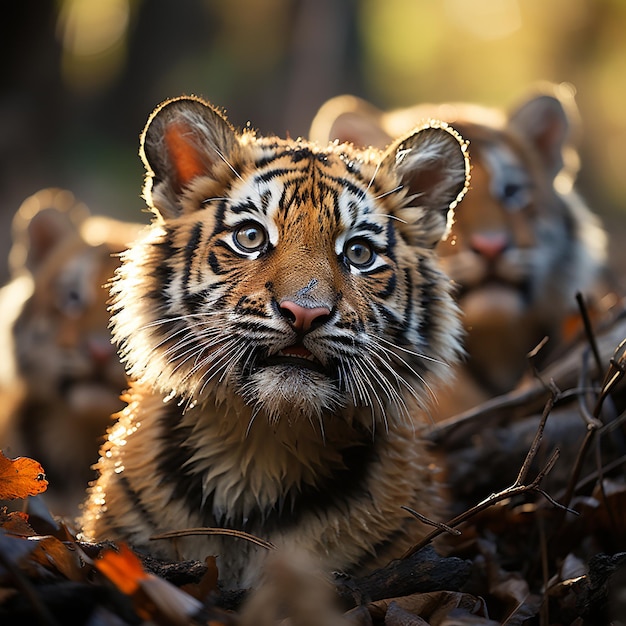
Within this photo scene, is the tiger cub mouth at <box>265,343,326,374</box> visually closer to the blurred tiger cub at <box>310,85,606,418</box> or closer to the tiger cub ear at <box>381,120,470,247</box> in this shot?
the tiger cub ear at <box>381,120,470,247</box>

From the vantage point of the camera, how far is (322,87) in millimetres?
15508

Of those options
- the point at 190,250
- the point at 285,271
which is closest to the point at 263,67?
the point at 190,250

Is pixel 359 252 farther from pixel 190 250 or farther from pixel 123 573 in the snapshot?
pixel 123 573

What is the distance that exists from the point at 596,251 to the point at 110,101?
10.1 meters

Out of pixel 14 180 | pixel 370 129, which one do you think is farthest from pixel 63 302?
pixel 14 180

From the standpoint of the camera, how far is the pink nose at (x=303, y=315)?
240cm

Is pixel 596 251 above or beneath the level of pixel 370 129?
beneath

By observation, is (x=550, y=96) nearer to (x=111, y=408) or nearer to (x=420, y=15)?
(x=111, y=408)

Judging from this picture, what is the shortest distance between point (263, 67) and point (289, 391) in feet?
51.7

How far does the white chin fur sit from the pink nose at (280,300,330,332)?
0.15m

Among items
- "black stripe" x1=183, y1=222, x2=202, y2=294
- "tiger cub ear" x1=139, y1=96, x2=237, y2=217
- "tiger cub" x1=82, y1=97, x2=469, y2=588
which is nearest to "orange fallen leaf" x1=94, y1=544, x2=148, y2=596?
"tiger cub" x1=82, y1=97, x2=469, y2=588

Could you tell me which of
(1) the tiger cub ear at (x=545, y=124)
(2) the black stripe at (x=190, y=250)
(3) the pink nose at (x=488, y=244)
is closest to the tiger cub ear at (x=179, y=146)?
(2) the black stripe at (x=190, y=250)

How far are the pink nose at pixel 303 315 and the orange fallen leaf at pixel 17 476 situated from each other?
2.59ft

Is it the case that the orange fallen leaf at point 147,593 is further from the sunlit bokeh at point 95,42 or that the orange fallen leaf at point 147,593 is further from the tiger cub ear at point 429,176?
the sunlit bokeh at point 95,42
